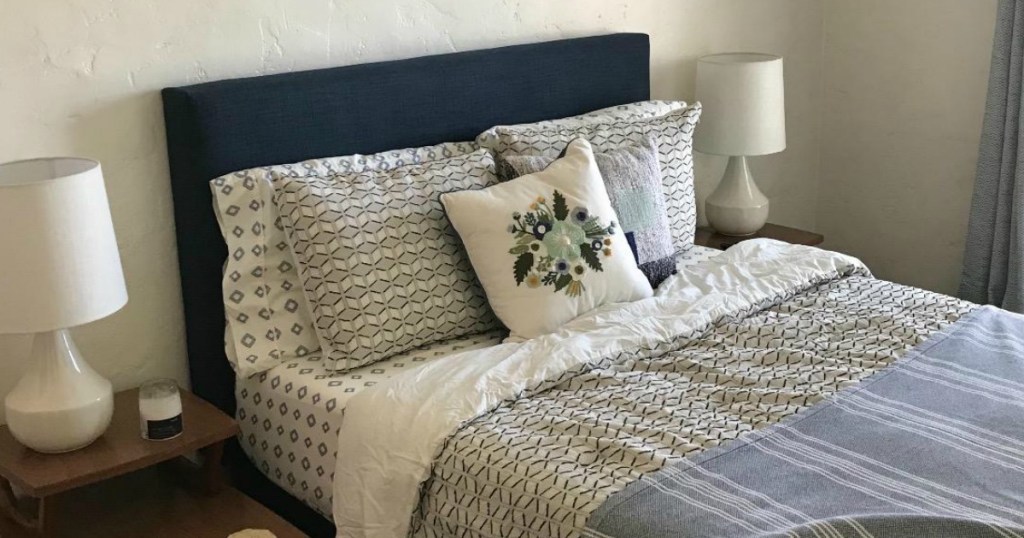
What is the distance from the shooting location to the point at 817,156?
3924 mm

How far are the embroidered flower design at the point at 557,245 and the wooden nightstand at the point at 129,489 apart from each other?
66cm

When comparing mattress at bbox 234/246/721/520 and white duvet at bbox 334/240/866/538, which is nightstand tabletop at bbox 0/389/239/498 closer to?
mattress at bbox 234/246/721/520

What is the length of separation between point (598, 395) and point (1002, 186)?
191 cm

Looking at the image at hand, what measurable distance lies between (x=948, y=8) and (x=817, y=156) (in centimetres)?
67

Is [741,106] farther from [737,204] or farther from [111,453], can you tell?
[111,453]

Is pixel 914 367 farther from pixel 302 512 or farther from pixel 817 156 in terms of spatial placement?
pixel 817 156

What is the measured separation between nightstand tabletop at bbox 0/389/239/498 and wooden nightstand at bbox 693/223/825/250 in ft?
5.28

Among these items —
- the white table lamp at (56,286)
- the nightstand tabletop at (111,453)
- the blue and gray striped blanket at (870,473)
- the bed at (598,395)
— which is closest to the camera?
the blue and gray striped blanket at (870,473)

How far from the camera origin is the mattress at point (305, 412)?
2117 mm

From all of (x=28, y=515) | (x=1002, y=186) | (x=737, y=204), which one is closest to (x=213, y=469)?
(x=28, y=515)

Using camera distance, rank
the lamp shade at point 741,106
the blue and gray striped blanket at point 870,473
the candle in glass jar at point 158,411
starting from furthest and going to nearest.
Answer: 1. the lamp shade at point 741,106
2. the candle in glass jar at point 158,411
3. the blue and gray striped blanket at point 870,473

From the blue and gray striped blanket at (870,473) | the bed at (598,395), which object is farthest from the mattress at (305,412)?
the blue and gray striped blanket at (870,473)

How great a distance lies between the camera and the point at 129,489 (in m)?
2.24

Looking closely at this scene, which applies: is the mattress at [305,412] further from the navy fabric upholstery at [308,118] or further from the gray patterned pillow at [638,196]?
the gray patterned pillow at [638,196]
